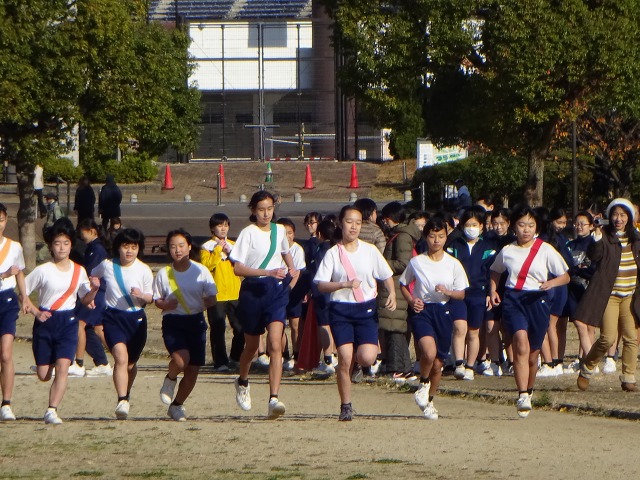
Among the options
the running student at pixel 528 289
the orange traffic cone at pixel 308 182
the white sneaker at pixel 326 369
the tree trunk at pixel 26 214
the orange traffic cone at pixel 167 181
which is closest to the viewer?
the running student at pixel 528 289

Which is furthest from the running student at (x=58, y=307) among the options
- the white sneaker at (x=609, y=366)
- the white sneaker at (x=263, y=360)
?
the white sneaker at (x=609, y=366)

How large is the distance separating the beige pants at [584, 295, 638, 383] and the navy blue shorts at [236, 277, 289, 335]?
285cm

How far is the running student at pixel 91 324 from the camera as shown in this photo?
12.4 meters

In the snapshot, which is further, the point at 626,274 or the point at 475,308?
the point at 475,308

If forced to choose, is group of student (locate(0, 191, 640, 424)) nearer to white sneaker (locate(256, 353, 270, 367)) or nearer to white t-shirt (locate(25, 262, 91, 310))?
white t-shirt (locate(25, 262, 91, 310))

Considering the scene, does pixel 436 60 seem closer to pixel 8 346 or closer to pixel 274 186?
pixel 8 346

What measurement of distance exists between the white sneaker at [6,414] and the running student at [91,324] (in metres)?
2.46

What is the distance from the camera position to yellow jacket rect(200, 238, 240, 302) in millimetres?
12156

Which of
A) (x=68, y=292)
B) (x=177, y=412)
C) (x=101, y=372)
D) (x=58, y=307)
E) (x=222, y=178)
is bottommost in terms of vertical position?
(x=101, y=372)

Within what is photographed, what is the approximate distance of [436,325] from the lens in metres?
9.55

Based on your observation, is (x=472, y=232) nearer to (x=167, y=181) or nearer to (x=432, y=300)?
(x=432, y=300)

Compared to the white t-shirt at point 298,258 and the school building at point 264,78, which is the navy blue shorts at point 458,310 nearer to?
the white t-shirt at point 298,258

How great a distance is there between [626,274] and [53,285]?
15.8ft

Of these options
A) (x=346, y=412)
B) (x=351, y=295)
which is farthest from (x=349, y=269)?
(x=346, y=412)
